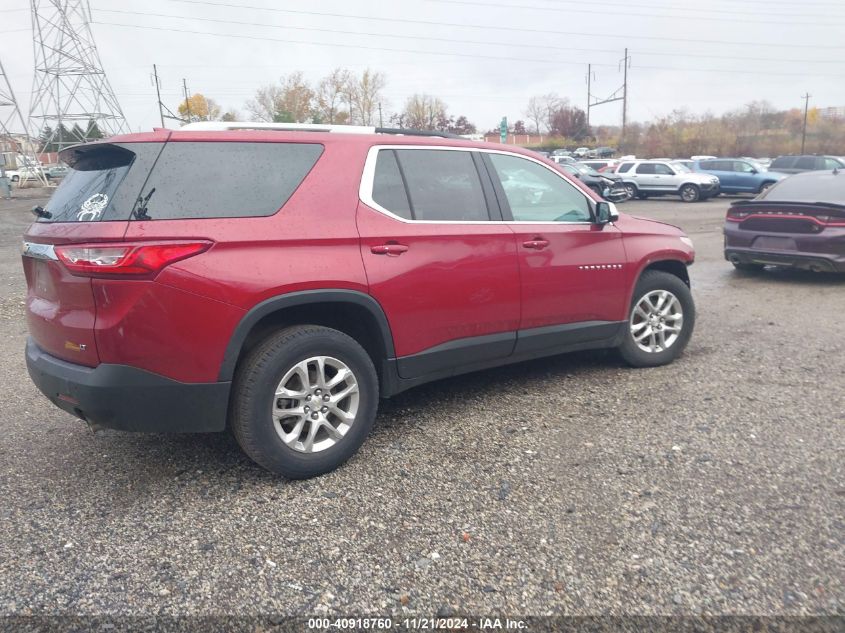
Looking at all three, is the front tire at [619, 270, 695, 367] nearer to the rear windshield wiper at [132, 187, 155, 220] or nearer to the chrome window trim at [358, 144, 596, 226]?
the chrome window trim at [358, 144, 596, 226]

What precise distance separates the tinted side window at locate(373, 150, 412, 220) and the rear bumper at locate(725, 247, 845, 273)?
651cm

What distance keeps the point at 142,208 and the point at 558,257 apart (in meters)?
2.60

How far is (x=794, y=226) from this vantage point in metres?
8.51

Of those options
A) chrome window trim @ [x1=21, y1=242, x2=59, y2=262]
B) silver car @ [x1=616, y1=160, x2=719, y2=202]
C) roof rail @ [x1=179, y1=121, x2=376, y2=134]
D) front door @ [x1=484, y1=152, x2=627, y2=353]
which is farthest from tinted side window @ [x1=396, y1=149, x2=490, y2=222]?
silver car @ [x1=616, y1=160, x2=719, y2=202]

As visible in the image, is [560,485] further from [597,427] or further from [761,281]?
[761,281]

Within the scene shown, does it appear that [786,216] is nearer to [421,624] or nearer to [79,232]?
[421,624]

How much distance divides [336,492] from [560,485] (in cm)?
111

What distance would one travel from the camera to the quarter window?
4477 mm

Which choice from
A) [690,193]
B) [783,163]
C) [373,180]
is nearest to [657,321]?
[373,180]

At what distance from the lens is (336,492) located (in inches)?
135

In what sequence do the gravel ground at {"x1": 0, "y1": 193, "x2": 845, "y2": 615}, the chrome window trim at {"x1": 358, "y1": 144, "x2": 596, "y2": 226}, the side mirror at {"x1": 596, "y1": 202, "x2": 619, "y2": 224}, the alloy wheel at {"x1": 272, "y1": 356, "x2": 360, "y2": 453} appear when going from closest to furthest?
the gravel ground at {"x1": 0, "y1": 193, "x2": 845, "y2": 615}, the alloy wheel at {"x1": 272, "y1": 356, "x2": 360, "y2": 453}, the chrome window trim at {"x1": 358, "y1": 144, "x2": 596, "y2": 226}, the side mirror at {"x1": 596, "y1": 202, "x2": 619, "y2": 224}

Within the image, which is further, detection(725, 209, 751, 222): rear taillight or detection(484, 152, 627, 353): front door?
detection(725, 209, 751, 222): rear taillight

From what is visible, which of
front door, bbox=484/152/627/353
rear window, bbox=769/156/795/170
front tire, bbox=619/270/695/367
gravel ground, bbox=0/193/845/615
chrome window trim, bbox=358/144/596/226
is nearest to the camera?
gravel ground, bbox=0/193/845/615

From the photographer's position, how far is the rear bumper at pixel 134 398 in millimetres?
3080
